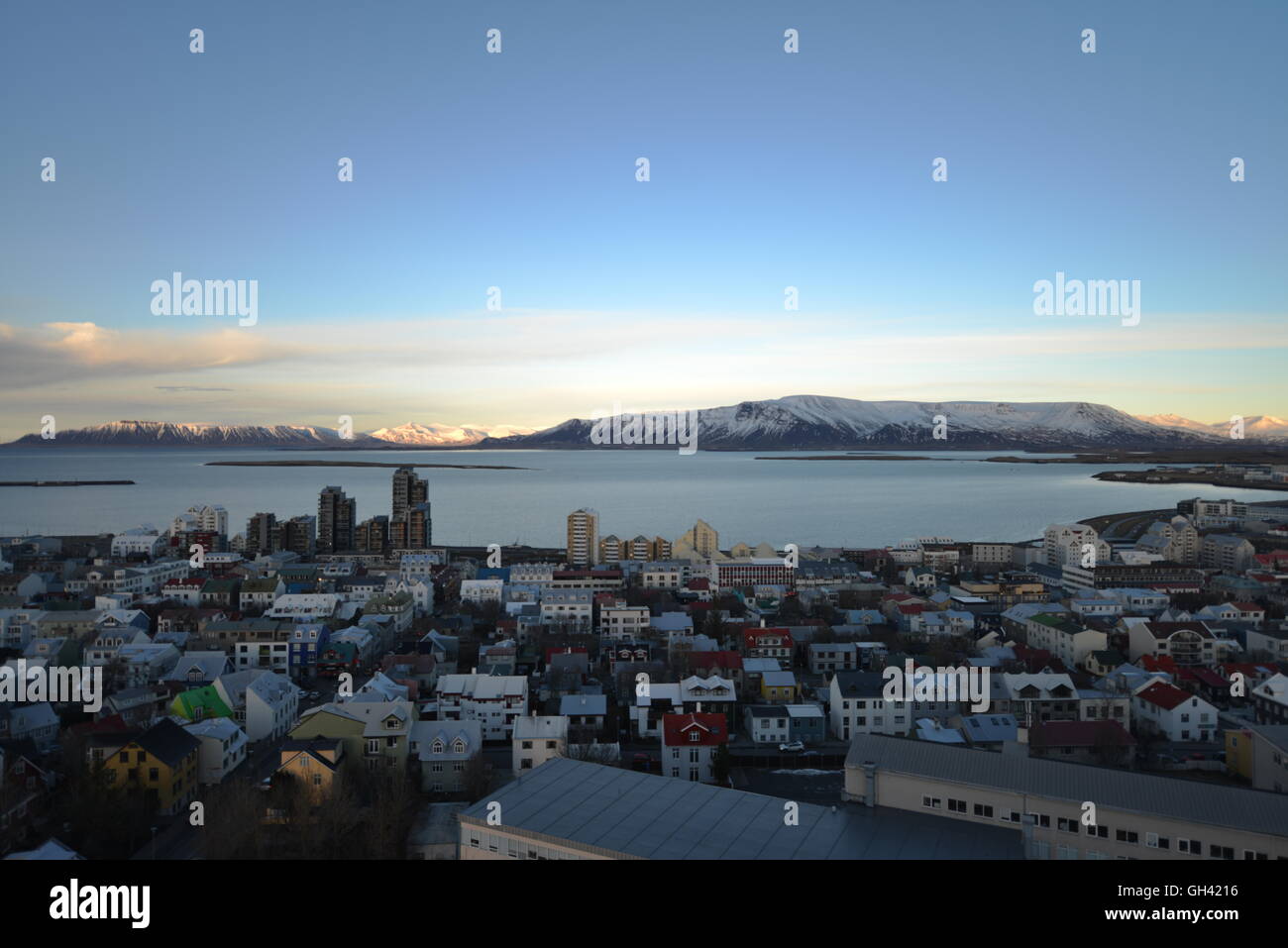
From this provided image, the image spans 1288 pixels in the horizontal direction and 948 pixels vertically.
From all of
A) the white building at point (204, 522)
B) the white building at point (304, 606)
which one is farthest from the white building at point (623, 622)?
the white building at point (204, 522)

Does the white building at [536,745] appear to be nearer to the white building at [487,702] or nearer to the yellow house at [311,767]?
the white building at [487,702]

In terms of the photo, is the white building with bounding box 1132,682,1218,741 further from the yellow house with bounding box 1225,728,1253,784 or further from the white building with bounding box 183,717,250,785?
the white building with bounding box 183,717,250,785

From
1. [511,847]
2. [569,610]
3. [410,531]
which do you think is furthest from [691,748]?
[410,531]

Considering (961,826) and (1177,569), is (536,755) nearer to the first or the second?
(961,826)

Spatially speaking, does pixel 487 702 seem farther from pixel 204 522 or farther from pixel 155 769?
pixel 204 522
